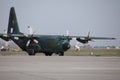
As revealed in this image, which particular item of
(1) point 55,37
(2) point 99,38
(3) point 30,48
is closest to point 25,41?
(3) point 30,48

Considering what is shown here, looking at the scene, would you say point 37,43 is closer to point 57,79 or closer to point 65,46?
point 65,46

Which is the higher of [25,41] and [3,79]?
[3,79]

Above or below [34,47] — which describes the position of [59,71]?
above

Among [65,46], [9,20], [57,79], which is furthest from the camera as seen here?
[9,20]

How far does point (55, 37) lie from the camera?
196 ft

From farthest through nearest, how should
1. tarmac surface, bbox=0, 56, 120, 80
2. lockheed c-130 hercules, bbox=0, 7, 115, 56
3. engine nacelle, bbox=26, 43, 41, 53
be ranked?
engine nacelle, bbox=26, 43, 41, 53 < lockheed c-130 hercules, bbox=0, 7, 115, 56 < tarmac surface, bbox=0, 56, 120, 80

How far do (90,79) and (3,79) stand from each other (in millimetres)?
3377

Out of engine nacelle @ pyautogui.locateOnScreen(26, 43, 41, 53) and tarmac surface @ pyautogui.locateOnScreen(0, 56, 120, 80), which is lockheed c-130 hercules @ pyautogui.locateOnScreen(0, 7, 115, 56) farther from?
tarmac surface @ pyautogui.locateOnScreen(0, 56, 120, 80)

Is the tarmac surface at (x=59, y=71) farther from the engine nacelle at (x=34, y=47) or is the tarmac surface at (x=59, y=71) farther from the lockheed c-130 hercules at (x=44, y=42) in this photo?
the engine nacelle at (x=34, y=47)

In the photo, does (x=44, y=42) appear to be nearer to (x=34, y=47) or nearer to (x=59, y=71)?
(x=34, y=47)

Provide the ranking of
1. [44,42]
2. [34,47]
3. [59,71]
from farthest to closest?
1. [34,47]
2. [44,42]
3. [59,71]

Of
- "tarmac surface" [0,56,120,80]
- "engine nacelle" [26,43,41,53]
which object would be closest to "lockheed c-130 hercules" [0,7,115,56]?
"engine nacelle" [26,43,41,53]

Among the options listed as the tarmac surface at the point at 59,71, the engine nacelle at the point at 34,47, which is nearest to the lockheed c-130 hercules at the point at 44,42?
the engine nacelle at the point at 34,47

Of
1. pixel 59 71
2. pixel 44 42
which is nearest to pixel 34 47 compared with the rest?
pixel 44 42
